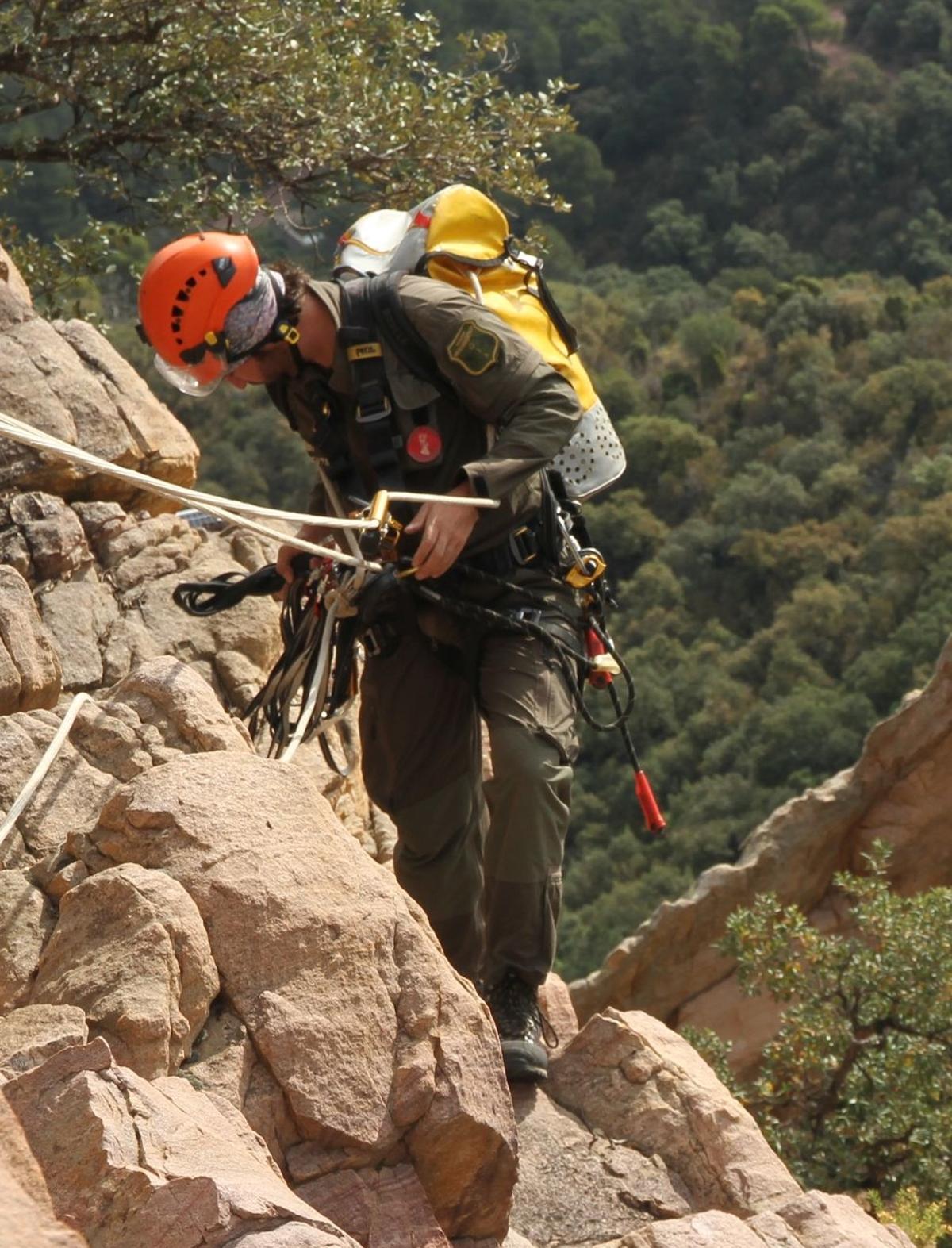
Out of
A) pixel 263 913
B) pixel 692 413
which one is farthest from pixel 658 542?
pixel 263 913

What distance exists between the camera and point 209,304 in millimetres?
4766

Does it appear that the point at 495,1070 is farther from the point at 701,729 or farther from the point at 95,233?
the point at 701,729

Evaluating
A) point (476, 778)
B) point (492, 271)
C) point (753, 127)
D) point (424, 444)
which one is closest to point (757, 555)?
point (753, 127)

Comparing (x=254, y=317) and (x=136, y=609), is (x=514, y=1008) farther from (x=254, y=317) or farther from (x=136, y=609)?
(x=136, y=609)

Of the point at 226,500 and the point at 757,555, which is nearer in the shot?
the point at 226,500

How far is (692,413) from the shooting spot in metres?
46.7

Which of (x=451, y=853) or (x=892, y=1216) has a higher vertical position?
(x=451, y=853)

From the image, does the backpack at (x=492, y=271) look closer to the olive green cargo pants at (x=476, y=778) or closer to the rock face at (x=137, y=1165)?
the olive green cargo pants at (x=476, y=778)

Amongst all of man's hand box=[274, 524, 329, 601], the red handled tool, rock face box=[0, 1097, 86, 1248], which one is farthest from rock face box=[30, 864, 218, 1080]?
the red handled tool

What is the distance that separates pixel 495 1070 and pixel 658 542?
125 feet

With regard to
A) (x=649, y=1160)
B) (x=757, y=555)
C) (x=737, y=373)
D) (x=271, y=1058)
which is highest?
(x=271, y=1058)

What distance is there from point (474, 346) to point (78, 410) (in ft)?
7.69

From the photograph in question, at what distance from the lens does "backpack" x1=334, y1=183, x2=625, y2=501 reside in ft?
17.0

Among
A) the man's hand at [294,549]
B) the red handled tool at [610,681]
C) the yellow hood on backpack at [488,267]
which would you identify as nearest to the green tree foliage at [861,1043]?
the red handled tool at [610,681]
